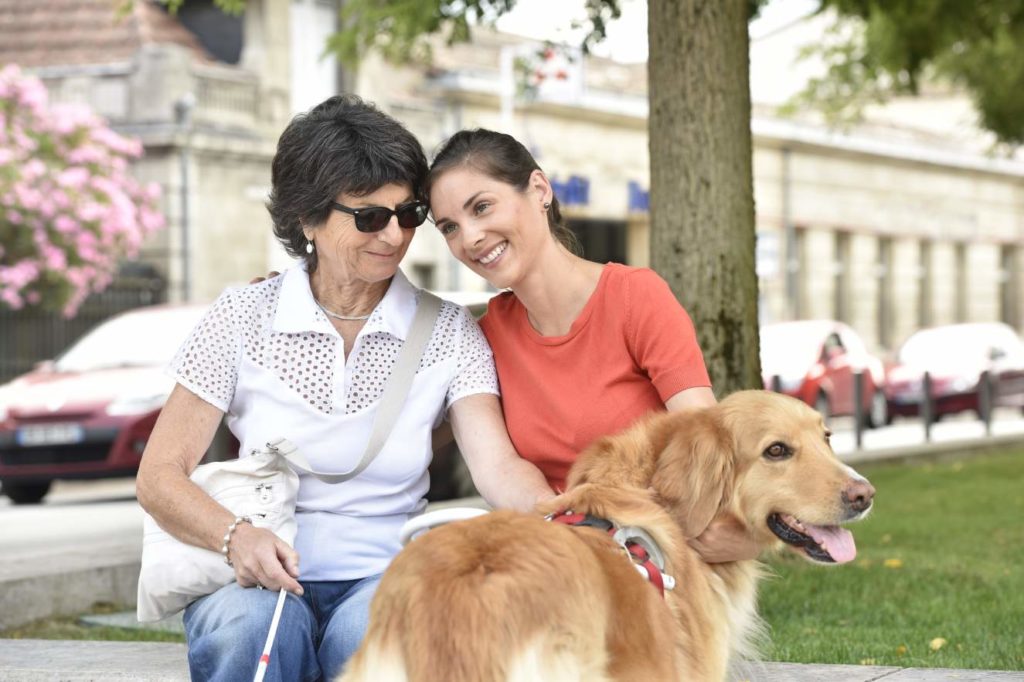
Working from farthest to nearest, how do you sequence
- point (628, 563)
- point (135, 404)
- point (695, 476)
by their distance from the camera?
point (135, 404), point (695, 476), point (628, 563)

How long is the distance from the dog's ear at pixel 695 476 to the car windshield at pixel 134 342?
37.3 feet

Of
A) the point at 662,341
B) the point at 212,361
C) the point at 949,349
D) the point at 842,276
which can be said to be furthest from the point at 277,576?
the point at 842,276

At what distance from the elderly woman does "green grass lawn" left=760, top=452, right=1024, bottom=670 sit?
1884mm

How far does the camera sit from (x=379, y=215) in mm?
4066

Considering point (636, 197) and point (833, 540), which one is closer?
point (833, 540)

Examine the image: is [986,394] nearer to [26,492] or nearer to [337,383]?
[26,492]

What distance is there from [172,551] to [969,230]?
43.8 metres

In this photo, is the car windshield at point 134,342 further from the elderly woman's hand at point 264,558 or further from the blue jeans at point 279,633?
the elderly woman's hand at point 264,558

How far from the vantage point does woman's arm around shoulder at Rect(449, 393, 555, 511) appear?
409 cm

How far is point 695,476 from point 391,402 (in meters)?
0.86

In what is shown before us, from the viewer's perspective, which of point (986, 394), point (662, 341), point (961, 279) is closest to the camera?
point (662, 341)

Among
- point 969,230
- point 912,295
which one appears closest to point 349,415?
point 912,295

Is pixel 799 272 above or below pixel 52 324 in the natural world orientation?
above

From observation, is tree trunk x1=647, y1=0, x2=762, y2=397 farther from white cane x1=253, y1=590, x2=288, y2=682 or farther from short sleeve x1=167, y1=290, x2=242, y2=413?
white cane x1=253, y1=590, x2=288, y2=682
